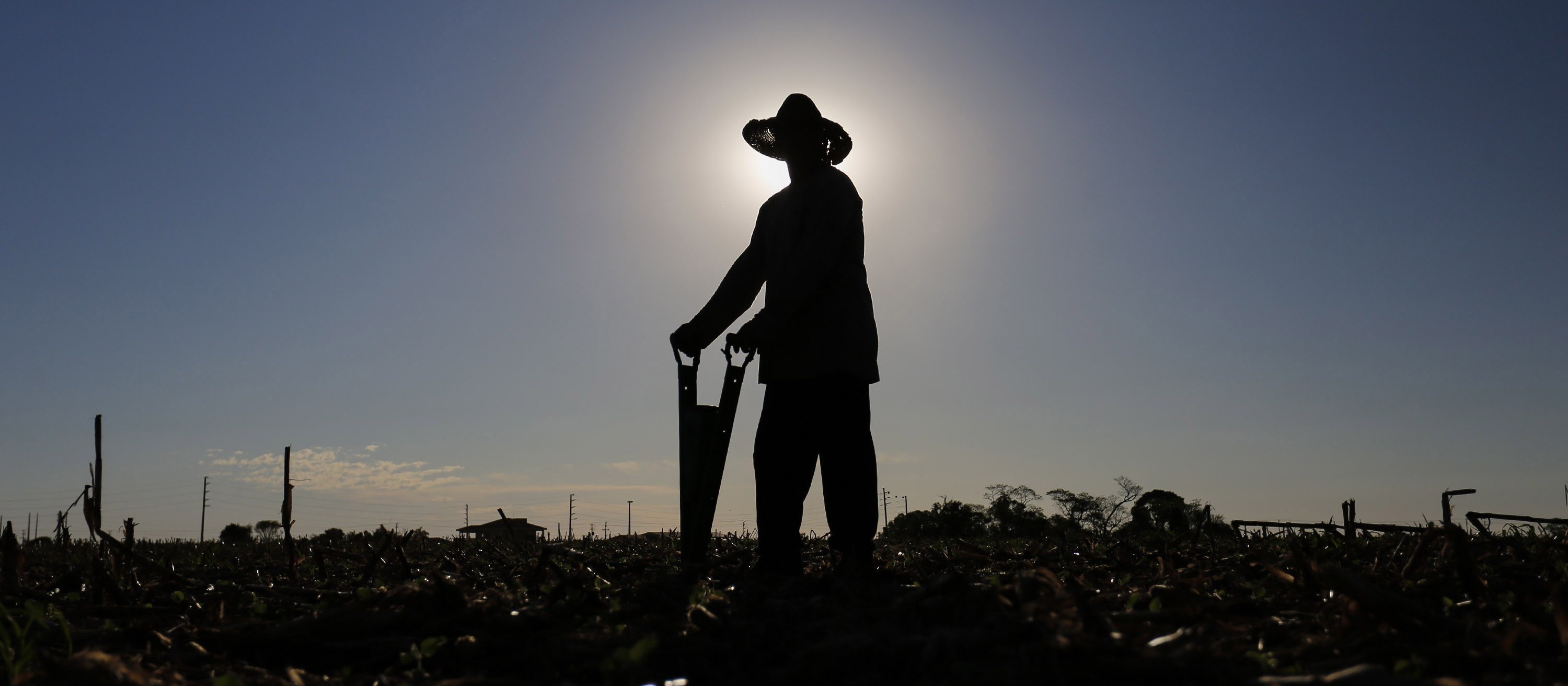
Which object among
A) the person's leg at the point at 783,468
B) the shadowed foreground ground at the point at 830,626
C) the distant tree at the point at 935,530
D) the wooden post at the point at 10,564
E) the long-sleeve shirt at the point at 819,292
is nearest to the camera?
the shadowed foreground ground at the point at 830,626

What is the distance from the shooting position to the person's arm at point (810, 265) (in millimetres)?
4164

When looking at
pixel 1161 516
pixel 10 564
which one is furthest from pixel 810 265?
pixel 1161 516

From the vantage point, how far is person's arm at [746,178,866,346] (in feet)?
13.7

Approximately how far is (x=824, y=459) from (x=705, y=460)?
56 cm

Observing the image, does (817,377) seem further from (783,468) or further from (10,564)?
(10,564)

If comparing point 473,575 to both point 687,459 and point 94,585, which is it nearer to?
point 687,459

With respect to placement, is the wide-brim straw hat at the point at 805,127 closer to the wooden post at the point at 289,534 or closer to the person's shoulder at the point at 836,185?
the person's shoulder at the point at 836,185

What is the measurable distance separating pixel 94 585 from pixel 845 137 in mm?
3917

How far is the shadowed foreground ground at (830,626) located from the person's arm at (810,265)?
1091 millimetres

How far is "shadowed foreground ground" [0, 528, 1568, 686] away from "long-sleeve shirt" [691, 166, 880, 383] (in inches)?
36.8

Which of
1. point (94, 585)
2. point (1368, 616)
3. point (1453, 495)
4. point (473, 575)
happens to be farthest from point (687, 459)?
point (1453, 495)

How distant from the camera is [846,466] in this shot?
163 inches

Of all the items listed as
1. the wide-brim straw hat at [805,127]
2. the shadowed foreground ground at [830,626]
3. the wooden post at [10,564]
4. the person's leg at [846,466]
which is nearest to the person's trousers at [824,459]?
the person's leg at [846,466]

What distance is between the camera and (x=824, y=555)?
213 inches
